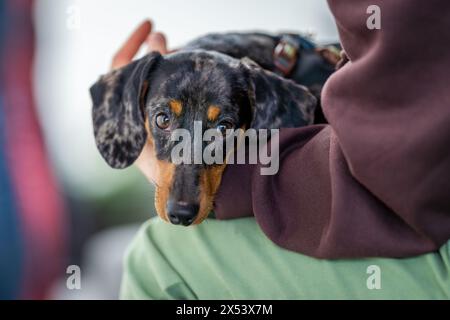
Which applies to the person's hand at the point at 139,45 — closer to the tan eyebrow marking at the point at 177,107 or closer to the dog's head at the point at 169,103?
the dog's head at the point at 169,103

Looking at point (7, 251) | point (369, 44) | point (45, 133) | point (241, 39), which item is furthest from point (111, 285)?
point (369, 44)

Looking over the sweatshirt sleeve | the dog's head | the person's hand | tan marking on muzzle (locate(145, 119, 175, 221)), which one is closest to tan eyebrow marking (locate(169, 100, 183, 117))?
the dog's head

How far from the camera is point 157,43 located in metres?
1.51

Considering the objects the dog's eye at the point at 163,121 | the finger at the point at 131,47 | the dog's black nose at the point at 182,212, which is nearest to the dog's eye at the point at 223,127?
the dog's eye at the point at 163,121

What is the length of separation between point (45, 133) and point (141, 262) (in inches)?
57.2

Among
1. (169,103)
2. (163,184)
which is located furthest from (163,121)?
(163,184)

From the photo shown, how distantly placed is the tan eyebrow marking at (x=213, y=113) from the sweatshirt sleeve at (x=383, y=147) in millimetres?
304

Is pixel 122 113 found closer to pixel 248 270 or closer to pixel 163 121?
pixel 163 121

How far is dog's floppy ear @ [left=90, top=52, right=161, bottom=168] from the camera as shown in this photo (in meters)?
1.34

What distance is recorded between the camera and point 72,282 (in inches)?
56.1

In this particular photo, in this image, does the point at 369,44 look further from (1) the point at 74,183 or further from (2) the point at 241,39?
(1) the point at 74,183

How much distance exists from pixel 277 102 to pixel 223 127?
5.5 inches

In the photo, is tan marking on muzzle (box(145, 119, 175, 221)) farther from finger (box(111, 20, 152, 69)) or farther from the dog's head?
finger (box(111, 20, 152, 69))

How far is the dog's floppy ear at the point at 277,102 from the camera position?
4.39ft
